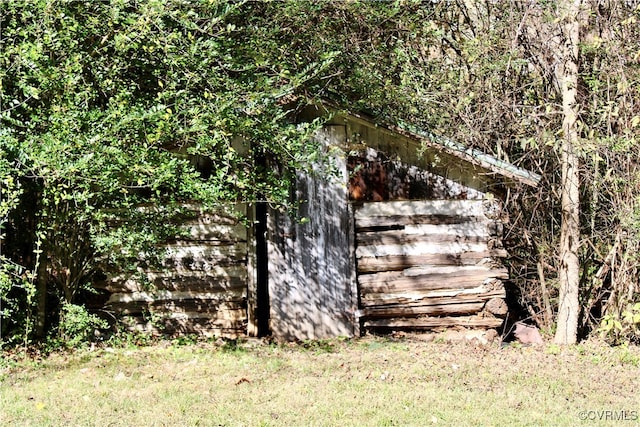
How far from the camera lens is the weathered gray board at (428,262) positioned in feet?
32.0

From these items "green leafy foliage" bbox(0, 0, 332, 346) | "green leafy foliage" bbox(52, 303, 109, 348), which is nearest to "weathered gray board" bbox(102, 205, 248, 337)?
"green leafy foliage" bbox(52, 303, 109, 348)

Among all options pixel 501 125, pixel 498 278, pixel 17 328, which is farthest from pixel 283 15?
pixel 17 328

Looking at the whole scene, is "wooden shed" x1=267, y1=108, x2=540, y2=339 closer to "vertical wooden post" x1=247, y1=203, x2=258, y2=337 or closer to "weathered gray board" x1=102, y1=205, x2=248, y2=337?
"vertical wooden post" x1=247, y1=203, x2=258, y2=337

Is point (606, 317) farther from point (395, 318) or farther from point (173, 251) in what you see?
point (173, 251)

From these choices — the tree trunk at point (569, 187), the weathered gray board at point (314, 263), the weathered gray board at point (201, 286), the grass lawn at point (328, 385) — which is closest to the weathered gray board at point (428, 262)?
the weathered gray board at point (314, 263)

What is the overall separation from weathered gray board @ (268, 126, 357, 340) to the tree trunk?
293cm

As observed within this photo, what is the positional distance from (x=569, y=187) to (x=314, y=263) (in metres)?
3.66

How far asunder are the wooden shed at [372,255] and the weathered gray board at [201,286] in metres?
0.01

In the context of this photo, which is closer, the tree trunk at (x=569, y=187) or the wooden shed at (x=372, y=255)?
the tree trunk at (x=569, y=187)

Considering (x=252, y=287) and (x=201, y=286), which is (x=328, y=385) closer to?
(x=252, y=287)

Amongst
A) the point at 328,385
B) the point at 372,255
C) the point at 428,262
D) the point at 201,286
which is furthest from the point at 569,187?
the point at 201,286

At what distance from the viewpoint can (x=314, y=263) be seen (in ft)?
31.7

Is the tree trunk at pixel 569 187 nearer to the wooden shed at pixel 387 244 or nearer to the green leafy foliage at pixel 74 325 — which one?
the wooden shed at pixel 387 244

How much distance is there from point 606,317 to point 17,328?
756cm
